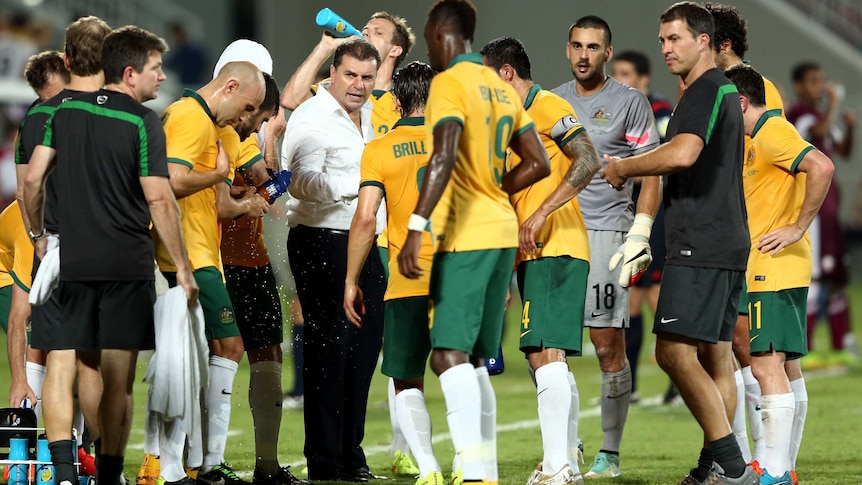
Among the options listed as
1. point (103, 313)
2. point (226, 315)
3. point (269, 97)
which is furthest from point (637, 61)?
point (103, 313)

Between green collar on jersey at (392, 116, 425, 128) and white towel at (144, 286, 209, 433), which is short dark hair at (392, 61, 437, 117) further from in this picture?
white towel at (144, 286, 209, 433)

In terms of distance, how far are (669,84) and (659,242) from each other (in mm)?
11992

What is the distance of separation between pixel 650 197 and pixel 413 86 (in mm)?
1269

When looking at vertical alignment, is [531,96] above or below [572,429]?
above

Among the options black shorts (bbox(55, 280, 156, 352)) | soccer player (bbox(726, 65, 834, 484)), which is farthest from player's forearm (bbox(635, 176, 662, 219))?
black shorts (bbox(55, 280, 156, 352))

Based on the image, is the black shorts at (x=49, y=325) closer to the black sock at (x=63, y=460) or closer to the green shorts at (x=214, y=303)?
the black sock at (x=63, y=460)

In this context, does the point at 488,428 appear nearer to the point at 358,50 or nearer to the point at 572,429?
the point at 572,429

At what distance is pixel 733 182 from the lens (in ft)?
19.4

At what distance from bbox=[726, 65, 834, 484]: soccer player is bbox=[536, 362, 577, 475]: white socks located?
1001 millimetres

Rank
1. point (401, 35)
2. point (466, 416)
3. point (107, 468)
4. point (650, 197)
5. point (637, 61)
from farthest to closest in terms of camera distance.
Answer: point (637, 61) < point (401, 35) < point (650, 197) < point (107, 468) < point (466, 416)

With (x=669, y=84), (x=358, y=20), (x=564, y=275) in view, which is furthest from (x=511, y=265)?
(x=669, y=84)

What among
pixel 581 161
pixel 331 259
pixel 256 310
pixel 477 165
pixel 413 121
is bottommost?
pixel 256 310

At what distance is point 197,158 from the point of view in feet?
19.1

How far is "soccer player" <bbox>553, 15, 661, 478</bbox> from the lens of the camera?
274 inches
